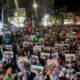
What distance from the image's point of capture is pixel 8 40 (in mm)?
9273

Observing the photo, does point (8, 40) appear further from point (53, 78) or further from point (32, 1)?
point (32, 1)

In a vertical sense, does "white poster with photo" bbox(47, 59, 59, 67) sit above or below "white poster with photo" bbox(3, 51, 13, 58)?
below

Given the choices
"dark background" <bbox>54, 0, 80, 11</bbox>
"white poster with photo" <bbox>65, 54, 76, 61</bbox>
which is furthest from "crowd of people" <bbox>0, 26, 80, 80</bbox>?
"dark background" <bbox>54, 0, 80, 11</bbox>

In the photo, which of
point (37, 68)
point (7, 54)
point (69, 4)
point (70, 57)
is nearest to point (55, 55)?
point (70, 57)

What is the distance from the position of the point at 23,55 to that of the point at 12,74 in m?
0.90

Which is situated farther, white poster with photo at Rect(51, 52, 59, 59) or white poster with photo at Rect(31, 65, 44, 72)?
white poster with photo at Rect(51, 52, 59, 59)

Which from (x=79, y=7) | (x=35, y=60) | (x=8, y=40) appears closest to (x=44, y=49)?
(x=35, y=60)

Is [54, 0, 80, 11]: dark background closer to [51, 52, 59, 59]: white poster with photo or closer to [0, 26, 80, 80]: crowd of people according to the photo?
[0, 26, 80, 80]: crowd of people

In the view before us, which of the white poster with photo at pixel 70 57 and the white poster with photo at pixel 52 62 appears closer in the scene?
the white poster with photo at pixel 52 62

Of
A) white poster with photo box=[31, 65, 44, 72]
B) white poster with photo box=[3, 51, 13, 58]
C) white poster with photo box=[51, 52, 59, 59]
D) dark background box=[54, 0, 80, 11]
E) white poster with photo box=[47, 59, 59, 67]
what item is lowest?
white poster with photo box=[31, 65, 44, 72]

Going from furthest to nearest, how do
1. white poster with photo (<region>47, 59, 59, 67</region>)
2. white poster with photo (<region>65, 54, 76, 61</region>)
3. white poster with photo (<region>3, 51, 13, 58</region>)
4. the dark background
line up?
1. the dark background
2. white poster with photo (<region>3, 51, 13, 58</region>)
3. white poster with photo (<region>65, 54, 76, 61</region>)
4. white poster with photo (<region>47, 59, 59, 67</region>)

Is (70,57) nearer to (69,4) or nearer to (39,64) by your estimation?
(39,64)

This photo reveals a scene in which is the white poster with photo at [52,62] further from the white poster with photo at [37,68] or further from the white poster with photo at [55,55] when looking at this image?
the white poster with photo at [55,55]

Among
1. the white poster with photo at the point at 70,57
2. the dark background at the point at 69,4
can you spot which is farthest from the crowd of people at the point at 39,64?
the dark background at the point at 69,4
